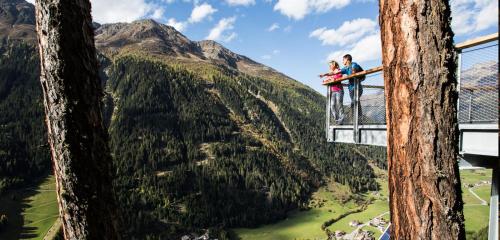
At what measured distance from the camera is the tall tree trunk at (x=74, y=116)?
3.83 metres

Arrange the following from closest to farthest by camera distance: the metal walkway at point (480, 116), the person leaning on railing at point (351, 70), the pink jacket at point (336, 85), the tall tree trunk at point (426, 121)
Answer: the tall tree trunk at point (426, 121)
the metal walkway at point (480, 116)
the person leaning on railing at point (351, 70)
the pink jacket at point (336, 85)

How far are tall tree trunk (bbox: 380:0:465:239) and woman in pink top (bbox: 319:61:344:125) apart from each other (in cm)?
909

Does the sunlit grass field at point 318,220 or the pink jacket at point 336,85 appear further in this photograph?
the sunlit grass field at point 318,220

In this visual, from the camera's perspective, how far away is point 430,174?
3.45 meters

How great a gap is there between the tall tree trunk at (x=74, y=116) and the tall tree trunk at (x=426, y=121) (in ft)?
9.69

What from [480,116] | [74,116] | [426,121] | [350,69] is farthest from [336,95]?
[74,116]

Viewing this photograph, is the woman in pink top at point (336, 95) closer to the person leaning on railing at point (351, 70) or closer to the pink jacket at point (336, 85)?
the pink jacket at point (336, 85)

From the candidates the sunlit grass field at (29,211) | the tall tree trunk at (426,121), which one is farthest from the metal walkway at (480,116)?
the sunlit grass field at (29,211)

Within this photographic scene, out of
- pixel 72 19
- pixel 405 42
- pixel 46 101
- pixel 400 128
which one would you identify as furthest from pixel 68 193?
pixel 405 42

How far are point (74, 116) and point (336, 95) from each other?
10.2 metres

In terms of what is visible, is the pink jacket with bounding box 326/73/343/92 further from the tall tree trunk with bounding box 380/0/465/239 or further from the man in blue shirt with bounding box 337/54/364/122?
the tall tree trunk with bounding box 380/0/465/239

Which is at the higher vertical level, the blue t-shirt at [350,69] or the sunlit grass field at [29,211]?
the blue t-shirt at [350,69]

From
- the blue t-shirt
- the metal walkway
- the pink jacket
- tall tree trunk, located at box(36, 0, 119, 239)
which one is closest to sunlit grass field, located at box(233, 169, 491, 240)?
the pink jacket

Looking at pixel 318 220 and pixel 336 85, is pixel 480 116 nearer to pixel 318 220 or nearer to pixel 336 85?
pixel 336 85
